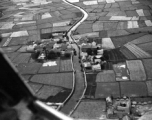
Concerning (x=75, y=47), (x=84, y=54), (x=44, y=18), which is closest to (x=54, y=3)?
(x=44, y=18)

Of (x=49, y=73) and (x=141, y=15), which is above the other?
(x=49, y=73)

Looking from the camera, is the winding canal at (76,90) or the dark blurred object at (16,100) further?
the winding canal at (76,90)

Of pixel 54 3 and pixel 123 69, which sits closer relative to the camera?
pixel 123 69

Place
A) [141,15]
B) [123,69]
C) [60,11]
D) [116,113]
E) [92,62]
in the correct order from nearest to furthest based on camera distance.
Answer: [116,113]
[123,69]
[92,62]
[141,15]
[60,11]

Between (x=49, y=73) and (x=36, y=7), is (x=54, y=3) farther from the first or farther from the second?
(x=49, y=73)

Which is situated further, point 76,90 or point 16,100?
point 76,90

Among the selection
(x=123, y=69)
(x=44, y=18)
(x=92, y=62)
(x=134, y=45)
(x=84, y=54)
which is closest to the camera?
(x=123, y=69)

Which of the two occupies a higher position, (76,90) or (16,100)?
(16,100)

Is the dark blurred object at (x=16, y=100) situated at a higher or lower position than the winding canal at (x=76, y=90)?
higher

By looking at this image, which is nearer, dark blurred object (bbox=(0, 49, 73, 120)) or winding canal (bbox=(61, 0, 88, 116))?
dark blurred object (bbox=(0, 49, 73, 120))

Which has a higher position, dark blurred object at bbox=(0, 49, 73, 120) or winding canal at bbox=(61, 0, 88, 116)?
dark blurred object at bbox=(0, 49, 73, 120)

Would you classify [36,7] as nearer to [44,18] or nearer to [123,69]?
[44,18]
